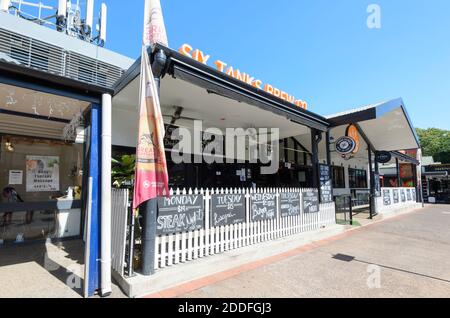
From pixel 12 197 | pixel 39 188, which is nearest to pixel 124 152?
pixel 39 188

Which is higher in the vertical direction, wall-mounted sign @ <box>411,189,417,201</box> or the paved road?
wall-mounted sign @ <box>411,189,417,201</box>

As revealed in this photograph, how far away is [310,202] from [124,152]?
559 centimetres

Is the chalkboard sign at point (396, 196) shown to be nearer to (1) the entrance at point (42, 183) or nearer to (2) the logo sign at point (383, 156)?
(2) the logo sign at point (383, 156)

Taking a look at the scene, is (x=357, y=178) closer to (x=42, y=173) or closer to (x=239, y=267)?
(x=239, y=267)

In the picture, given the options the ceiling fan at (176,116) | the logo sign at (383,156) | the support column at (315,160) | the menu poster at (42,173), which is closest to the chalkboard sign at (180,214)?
the ceiling fan at (176,116)

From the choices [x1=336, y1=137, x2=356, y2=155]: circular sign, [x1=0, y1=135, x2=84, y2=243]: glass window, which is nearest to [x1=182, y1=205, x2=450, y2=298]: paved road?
[x1=336, y1=137, x2=356, y2=155]: circular sign

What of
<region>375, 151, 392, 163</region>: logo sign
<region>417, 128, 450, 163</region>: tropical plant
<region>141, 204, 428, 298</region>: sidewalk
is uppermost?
<region>417, 128, 450, 163</region>: tropical plant

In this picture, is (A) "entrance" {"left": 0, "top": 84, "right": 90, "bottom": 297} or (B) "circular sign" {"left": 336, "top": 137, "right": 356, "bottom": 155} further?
(B) "circular sign" {"left": 336, "top": 137, "right": 356, "bottom": 155}

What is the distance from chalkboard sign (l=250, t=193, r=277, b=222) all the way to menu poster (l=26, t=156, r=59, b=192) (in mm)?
5157

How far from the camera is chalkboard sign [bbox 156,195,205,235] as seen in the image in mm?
4352

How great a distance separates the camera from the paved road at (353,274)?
12.7ft

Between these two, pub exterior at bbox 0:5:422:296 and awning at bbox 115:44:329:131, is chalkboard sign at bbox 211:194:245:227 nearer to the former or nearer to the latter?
pub exterior at bbox 0:5:422:296
